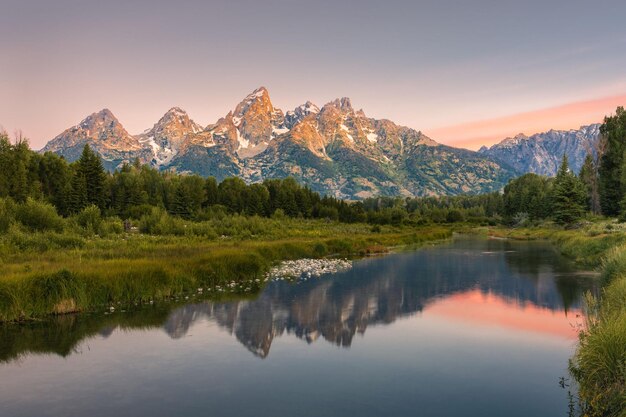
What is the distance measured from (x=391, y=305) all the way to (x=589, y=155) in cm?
9049

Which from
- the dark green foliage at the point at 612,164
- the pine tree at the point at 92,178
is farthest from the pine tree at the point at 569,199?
the pine tree at the point at 92,178

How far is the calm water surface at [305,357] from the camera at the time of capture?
47.5ft

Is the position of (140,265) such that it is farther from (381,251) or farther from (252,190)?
(252,190)

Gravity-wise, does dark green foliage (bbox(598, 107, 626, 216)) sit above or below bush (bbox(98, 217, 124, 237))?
Result: above

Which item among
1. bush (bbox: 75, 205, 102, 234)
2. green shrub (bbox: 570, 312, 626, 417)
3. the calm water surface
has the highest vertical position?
bush (bbox: 75, 205, 102, 234)

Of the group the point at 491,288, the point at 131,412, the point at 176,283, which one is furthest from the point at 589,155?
the point at 131,412

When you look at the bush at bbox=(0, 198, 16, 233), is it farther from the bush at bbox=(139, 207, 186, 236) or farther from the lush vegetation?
the bush at bbox=(139, 207, 186, 236)

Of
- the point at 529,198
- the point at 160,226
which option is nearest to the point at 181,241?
the point at 160,226

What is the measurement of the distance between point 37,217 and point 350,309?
37.6 meters

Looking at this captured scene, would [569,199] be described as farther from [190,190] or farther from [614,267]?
[190,190]

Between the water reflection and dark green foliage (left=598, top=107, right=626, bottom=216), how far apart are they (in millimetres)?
55814

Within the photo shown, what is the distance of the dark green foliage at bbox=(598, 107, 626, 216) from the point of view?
87.7m

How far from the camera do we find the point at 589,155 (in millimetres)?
99188

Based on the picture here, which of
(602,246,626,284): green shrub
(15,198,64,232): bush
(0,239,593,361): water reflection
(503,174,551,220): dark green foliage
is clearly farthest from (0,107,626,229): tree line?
(602,246,626,284): green shrub
